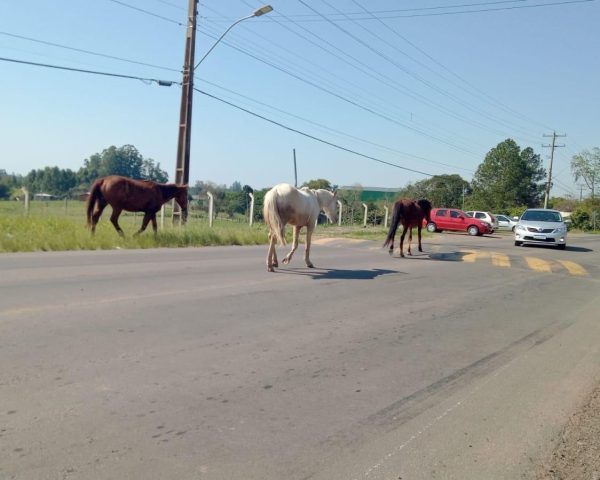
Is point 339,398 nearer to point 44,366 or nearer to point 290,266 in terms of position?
point 44,366

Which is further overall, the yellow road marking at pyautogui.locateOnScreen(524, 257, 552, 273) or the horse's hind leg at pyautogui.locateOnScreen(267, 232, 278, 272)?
the yellow road marking at pyautogui.locateOnScreen(524, 257, 552, 273)

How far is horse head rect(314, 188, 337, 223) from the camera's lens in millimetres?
13047

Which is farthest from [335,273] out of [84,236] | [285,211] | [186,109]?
[186,109]

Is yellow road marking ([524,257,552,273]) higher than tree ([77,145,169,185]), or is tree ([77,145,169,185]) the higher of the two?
tree ([77,145,169,185])

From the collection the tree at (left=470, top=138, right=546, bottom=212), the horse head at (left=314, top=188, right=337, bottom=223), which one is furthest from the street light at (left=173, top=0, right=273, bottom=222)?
the tree at (left=470, top=138, right=546, bottom=212)

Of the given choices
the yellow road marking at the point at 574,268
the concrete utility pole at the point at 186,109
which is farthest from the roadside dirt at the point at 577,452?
the concrete utility pole at the point at 186,109

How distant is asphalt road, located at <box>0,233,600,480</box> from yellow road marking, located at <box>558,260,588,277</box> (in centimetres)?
595

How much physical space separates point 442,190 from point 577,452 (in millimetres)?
78654

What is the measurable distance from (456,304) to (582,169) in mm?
82547

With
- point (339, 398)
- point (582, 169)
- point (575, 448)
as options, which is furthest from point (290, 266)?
point (582, 169)

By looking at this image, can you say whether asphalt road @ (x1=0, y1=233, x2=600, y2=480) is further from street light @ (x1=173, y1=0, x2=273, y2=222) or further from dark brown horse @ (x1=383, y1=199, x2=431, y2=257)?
street light @ (x1=173, y1=0, x2=273, y2=222)

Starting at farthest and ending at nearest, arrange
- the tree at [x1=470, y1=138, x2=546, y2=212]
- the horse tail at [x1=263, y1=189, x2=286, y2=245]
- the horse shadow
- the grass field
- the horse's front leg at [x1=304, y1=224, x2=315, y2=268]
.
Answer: the tree at [x1=470, y1=138, x2=546, y2=212], the grass field, the horse's front leg at [x1=304, y1=224, x2=315, y2=268], the horse shadow, the horse tail at [x1=263, y1=189, x2=286, y2=245]

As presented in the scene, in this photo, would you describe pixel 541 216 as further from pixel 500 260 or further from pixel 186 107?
pixel 186 107

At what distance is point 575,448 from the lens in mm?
4066
